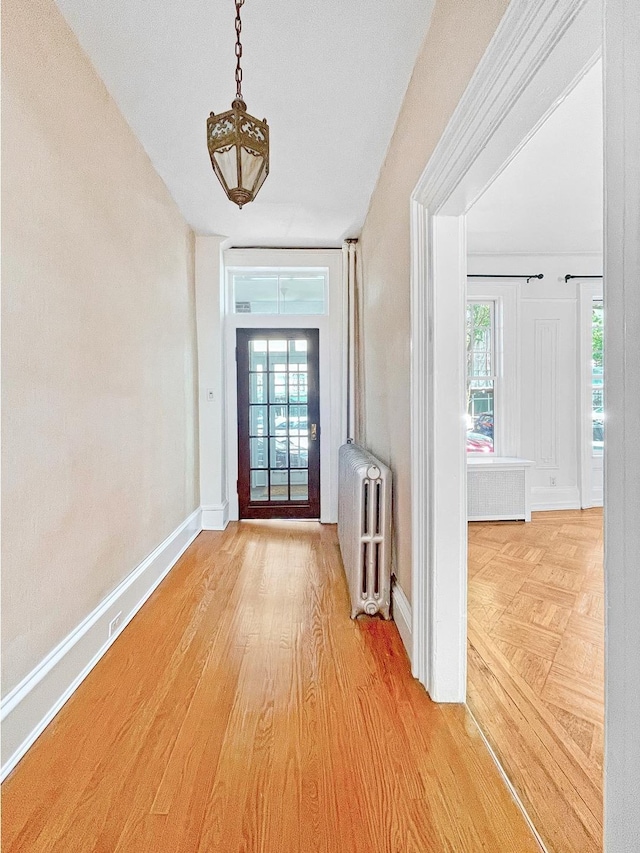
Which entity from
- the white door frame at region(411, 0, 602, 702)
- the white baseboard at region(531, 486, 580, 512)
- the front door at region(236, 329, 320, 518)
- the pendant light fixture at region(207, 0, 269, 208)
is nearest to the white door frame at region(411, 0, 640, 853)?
the white door frame at region(411, 0, 602, 702)

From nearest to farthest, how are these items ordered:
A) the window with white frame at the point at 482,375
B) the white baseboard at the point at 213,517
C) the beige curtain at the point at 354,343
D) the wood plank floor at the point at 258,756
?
the wood plank floor at the point at 258,756, the beige curtain at the point at 354,343, the white baseboard at the point at 213,517, the window with white frame at the point at 482,375

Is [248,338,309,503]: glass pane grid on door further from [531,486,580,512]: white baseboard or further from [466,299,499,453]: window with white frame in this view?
[531,486,580,512]: white baseboard

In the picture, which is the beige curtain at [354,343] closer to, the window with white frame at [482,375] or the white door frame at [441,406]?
the window with white frame at [482,375]

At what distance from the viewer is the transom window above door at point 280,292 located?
15.5 ft

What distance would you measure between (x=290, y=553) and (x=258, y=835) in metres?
2.46

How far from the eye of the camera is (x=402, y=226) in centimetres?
226

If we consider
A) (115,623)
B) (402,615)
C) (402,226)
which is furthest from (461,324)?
(115,623)

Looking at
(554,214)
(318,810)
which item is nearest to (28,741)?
(318,810)

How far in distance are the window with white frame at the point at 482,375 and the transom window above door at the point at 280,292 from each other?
1.64 m

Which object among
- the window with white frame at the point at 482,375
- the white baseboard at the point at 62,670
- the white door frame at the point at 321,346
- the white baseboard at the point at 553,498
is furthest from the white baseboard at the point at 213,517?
the white baseboard at the point at 553,498

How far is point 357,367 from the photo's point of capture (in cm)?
434

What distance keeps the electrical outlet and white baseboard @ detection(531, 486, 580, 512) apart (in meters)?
4.20

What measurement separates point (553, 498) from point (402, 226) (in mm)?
3850

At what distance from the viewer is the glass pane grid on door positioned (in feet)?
15.5
